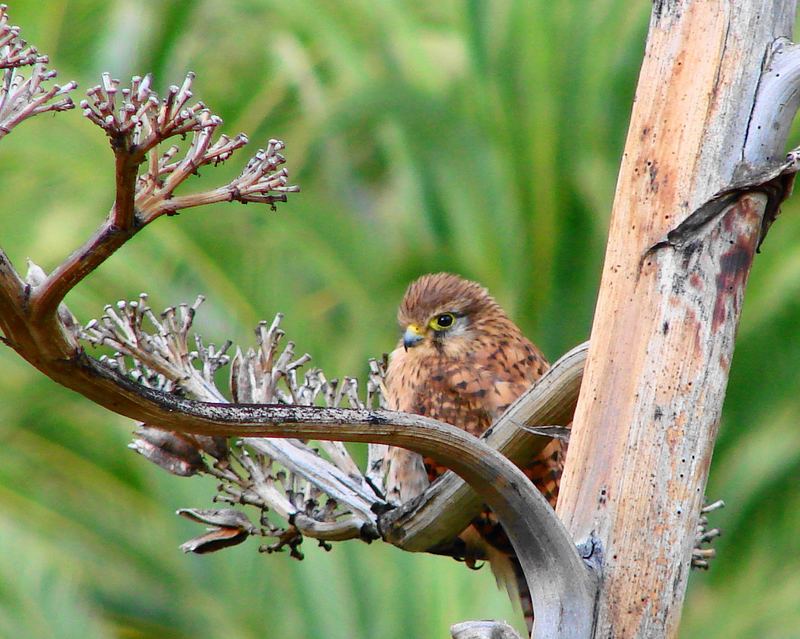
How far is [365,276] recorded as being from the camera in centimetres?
583

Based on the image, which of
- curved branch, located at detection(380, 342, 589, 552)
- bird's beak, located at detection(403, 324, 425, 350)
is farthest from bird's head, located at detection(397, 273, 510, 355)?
curved branch, located at detection(380, 342, 589, 552)

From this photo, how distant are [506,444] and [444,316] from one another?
4.70 ft

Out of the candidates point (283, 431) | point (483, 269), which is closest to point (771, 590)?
point (483, 269)

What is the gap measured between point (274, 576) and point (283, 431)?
122 inches

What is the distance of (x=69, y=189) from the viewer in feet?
22.1

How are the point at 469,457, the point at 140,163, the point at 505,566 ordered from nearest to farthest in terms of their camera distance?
the point at 140,163 → the point at 469,457 → the point at 505,566

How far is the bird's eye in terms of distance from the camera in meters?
3.08

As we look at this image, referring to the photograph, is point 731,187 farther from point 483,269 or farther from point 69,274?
point 483,269

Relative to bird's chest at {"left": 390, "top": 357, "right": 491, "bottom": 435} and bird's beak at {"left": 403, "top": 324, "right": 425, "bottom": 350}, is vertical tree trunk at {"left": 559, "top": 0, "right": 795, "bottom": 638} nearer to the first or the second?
bird's chest at {"left": 390, "top": 357, "right": 491, "bottom": 435}

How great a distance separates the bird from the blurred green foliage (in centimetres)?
108

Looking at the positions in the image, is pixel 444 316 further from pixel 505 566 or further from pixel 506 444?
pixel 506 444

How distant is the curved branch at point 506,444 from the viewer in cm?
167

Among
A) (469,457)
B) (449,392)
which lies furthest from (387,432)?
(449,392)

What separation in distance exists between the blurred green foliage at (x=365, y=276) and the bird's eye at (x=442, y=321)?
109 cm
